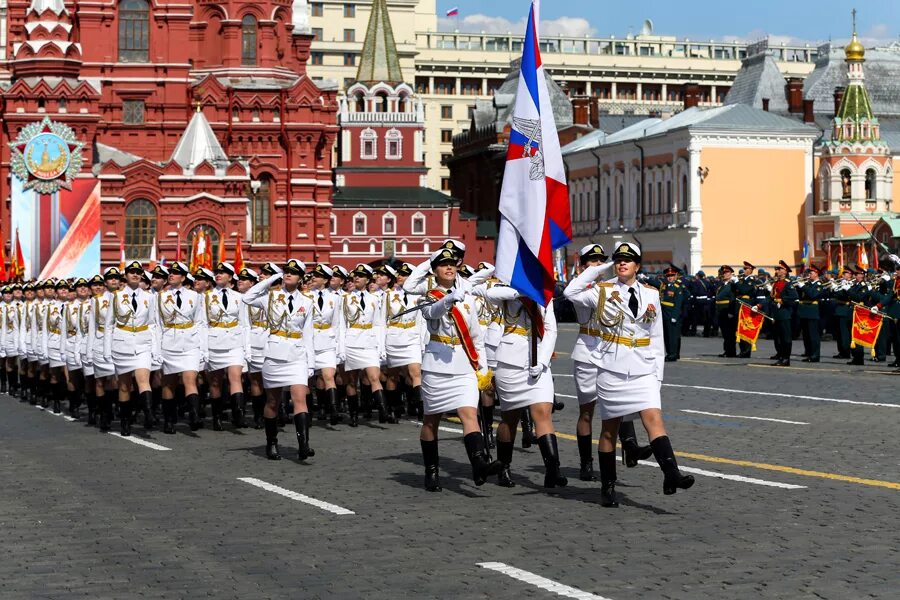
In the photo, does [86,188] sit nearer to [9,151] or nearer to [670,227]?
[9,151]

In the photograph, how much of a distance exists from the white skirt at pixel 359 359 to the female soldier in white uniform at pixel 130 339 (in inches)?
84.9

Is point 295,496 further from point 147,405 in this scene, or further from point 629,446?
point 147,405

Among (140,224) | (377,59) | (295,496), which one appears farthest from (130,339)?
(377,59)

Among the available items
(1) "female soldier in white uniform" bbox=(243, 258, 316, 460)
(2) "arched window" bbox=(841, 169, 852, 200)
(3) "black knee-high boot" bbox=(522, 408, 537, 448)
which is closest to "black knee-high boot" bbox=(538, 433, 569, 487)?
(1) "female soldier in white uniform" bbox=(243, 258, 316, 460)

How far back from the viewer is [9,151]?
72.9 m

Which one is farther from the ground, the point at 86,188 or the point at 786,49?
the point at 786,49

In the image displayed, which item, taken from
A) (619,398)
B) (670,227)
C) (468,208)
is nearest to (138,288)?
(619,398)

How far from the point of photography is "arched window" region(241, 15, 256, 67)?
78.1 m

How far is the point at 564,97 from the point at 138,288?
101m

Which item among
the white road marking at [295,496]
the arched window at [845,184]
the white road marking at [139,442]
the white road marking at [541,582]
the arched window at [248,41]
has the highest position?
the arched window at [248,41]

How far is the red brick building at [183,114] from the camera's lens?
7081 cm

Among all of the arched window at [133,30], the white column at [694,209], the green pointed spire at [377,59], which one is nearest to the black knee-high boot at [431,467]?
the white column at [694,209]

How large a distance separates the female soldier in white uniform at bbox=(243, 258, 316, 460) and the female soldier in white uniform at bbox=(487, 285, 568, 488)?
9.35 ft

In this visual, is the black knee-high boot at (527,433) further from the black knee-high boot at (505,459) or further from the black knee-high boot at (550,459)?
the black knee-high boot at (550,459)
